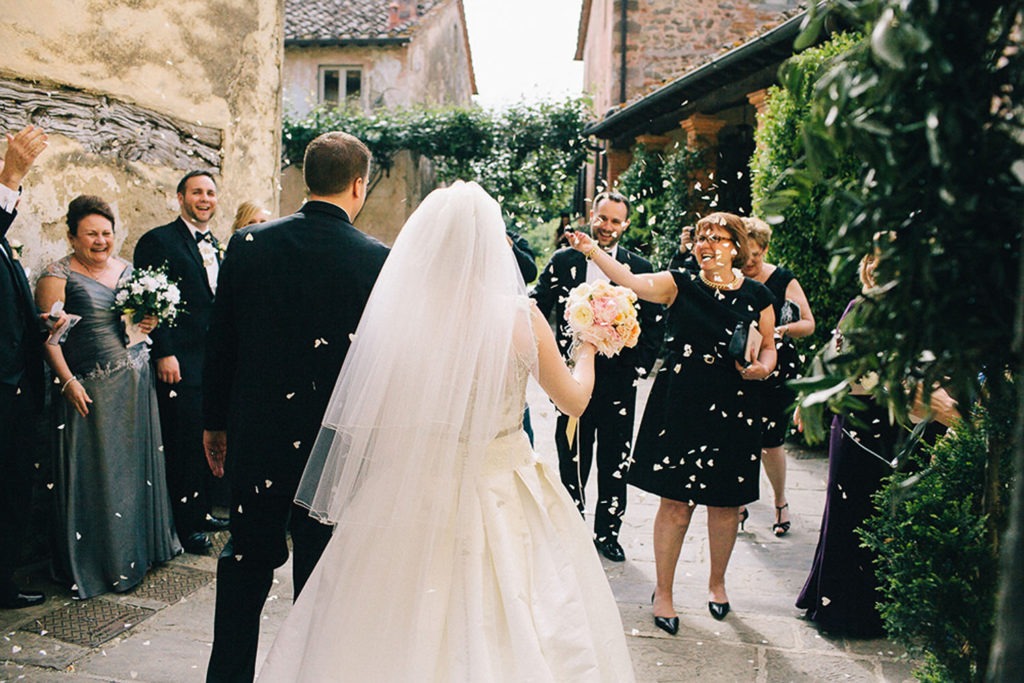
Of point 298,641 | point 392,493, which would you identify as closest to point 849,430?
point 392,493

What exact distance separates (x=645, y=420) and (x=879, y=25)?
318cm

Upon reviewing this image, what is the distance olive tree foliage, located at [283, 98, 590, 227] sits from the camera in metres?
18.6

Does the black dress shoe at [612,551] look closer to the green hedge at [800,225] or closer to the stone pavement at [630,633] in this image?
the stone pavement at [630,633]

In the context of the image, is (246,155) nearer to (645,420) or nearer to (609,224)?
(609,224)

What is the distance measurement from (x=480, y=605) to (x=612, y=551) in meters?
2.70

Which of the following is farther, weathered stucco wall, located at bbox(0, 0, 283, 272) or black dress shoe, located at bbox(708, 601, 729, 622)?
weathered stucco wall, located at bbox(0, 0, 283, 272)

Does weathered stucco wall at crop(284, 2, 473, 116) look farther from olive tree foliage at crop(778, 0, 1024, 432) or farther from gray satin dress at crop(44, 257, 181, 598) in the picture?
olive tree foliage at crop(778, 0, 1024, 432)

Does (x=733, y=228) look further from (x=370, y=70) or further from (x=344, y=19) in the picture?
(x=344, y=19)

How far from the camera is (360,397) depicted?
8.14 ft

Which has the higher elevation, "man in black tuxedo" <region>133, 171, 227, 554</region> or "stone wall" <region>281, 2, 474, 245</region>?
"stone wall" <region>281, 2, 474, 245</region>

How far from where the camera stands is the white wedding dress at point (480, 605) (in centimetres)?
232

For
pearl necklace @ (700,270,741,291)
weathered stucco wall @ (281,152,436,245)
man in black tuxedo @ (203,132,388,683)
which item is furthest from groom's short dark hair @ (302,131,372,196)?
weathered stucco wall @ (281,152,436,245)

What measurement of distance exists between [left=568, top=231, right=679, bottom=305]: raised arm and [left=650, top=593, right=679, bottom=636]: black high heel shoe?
4.98ft

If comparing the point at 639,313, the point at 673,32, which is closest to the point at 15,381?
the point at 639,313
